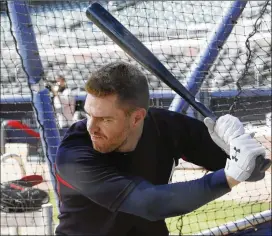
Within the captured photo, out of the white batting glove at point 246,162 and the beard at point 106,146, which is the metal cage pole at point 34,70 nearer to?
the beard at point 106,146

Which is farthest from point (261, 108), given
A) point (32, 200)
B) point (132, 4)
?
point (32, 200)

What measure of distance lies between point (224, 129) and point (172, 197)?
36 cm

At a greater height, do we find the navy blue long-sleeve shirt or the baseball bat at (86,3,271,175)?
the baseball bat at (86,3,271,175)

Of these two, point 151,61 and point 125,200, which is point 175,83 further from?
point 125,200

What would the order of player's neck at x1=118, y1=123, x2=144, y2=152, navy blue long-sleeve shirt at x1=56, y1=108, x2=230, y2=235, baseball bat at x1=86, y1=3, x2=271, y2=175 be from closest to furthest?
navy blue long-sleeve shirt at x1=56, y1=108, x2=230, y2=235, player's neck at x1=118, y1=123, x2=144, y2=152, baseball bat at x1=86, y1=3, x2=271, y2=175

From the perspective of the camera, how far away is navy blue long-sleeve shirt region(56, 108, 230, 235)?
219 cm

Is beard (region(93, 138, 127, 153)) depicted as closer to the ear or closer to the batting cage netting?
the ear

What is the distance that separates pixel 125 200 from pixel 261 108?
99.5 inches

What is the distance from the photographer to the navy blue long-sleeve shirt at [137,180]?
2188 mm

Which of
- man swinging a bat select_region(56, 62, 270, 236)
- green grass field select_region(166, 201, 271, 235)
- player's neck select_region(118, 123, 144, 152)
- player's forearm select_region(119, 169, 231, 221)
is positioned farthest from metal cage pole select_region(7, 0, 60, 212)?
player's forearm select_region(119, 169, 231, 221)

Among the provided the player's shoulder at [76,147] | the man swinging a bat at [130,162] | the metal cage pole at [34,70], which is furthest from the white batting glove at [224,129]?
the metal cage pole at [34,70]

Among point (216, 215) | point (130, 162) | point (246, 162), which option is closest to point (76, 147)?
point (130, 162)

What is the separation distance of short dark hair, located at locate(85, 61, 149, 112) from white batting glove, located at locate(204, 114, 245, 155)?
0.31 meters

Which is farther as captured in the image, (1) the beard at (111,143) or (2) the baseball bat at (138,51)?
(2) the baseball bat at (138,51)
